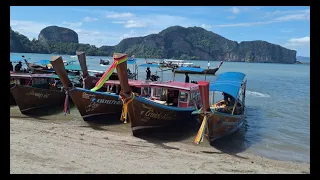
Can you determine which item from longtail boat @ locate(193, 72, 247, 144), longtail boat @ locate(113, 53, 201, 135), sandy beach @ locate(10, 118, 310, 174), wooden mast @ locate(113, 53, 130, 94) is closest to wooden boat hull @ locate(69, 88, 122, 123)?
sandy beach @ locate(10, 118, 310, 174)

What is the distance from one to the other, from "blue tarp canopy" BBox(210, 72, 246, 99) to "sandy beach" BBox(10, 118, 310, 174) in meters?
3.18

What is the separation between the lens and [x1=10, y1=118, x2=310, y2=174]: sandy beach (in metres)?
8.47

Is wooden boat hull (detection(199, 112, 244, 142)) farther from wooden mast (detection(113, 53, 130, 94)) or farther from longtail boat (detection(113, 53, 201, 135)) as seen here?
wooden mast (detection(113, 53, 130, 94))

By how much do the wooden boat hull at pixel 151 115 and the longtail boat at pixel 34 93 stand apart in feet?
24.2

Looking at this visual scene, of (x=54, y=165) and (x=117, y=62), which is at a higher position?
(x=117, y=62)

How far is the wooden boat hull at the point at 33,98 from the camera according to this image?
1669 centimetres

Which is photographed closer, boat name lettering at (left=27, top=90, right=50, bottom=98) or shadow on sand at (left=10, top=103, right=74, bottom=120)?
shadow on sand at (left=10, top=103, right=74, bottom=120)

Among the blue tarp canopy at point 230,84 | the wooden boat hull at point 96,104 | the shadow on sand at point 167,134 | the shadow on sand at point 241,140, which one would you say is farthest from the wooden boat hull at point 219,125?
the wooden boat hull at point 96,104

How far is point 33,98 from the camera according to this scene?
17.2 meters

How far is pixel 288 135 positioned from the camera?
16.7 m

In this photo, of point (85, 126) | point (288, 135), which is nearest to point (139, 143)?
point (85, 126)

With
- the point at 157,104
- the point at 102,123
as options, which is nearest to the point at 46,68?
the point at 102,123

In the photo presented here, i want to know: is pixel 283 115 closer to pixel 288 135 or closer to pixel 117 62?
pixel 288 135
